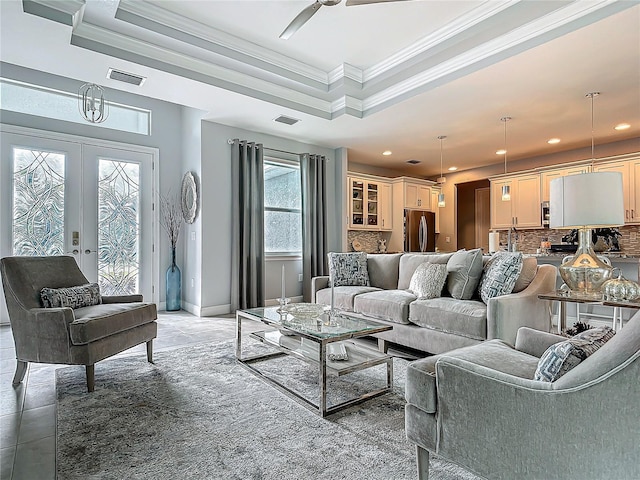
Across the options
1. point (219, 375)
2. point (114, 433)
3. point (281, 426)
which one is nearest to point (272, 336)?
point (219, 375)

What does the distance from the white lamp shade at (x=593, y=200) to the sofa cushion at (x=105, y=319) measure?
3158 mm

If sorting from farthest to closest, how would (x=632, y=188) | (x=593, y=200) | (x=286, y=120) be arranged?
(x=632, y=188) → (x=286, y=120) → (x=593, y=200)

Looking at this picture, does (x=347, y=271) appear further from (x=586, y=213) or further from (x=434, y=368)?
(x=434, y=368)

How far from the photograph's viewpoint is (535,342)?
1815 millimetres

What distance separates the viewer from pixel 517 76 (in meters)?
3.65

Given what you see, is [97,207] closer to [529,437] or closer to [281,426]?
[281,426]

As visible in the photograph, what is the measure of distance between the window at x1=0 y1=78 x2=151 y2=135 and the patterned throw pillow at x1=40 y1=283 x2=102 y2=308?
3.04 metres

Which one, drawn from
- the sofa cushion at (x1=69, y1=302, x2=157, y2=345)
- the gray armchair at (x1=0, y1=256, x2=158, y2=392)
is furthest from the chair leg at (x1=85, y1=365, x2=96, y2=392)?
the sofa cushion at (x1=69, y1=302, x2=157, y2=345)

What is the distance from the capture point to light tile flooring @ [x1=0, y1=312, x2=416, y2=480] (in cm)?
173

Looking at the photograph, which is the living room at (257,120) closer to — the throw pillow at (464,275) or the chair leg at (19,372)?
the chair leg at (19,372)

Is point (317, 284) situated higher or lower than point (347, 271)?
lower

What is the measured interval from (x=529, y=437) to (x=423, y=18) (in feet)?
11.8

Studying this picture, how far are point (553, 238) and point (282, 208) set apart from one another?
16.2 ft

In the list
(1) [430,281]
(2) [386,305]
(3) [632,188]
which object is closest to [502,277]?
(1) [430,281]
